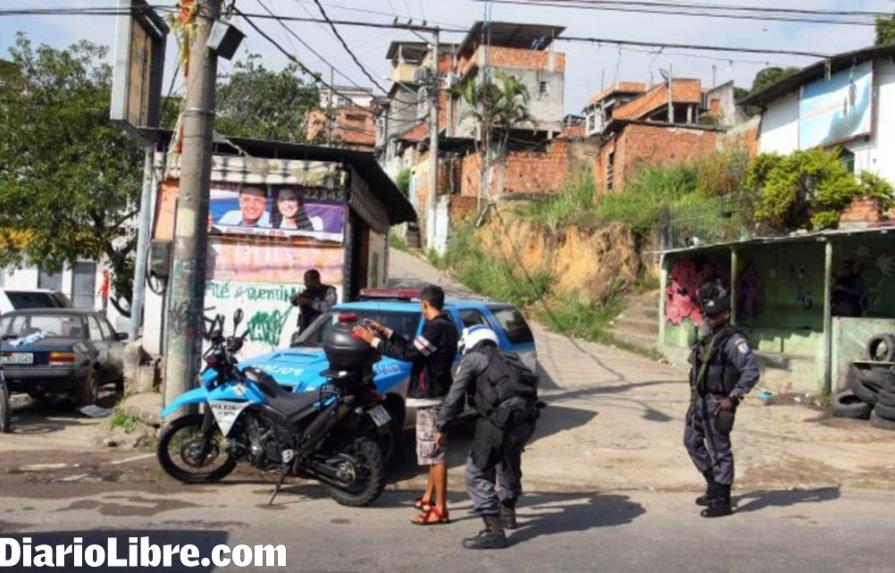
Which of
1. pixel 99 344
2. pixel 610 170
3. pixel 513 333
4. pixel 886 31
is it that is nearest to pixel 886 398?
pixel 513 333

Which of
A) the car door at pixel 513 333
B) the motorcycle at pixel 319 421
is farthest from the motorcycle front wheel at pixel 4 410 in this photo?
the car door at pixel 513 333

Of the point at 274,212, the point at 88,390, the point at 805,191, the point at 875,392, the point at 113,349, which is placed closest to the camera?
the point at 875,392

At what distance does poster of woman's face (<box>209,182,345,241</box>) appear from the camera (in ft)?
42.7

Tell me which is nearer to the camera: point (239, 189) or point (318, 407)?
point (318, 407)

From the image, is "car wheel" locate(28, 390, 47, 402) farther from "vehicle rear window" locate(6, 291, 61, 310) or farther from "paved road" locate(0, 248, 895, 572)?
"vehicle rear window" locate(6, 291, 61, 310)

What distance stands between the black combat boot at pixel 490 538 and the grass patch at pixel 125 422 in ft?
18.3

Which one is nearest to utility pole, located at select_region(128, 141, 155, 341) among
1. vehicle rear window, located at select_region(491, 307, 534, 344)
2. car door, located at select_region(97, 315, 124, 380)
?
car door, located at select_region(97, 315, 124, 380)

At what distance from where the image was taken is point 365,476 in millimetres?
6992

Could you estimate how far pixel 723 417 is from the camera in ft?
23.1

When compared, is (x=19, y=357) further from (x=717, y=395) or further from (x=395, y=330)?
(x=717, y=395)

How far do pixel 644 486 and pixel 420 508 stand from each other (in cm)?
263

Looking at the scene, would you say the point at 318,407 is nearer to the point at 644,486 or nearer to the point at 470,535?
the point at 470,535

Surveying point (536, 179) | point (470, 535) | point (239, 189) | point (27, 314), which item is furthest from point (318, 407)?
point (536, 179)

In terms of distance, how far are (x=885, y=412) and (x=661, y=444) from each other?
316 cm
